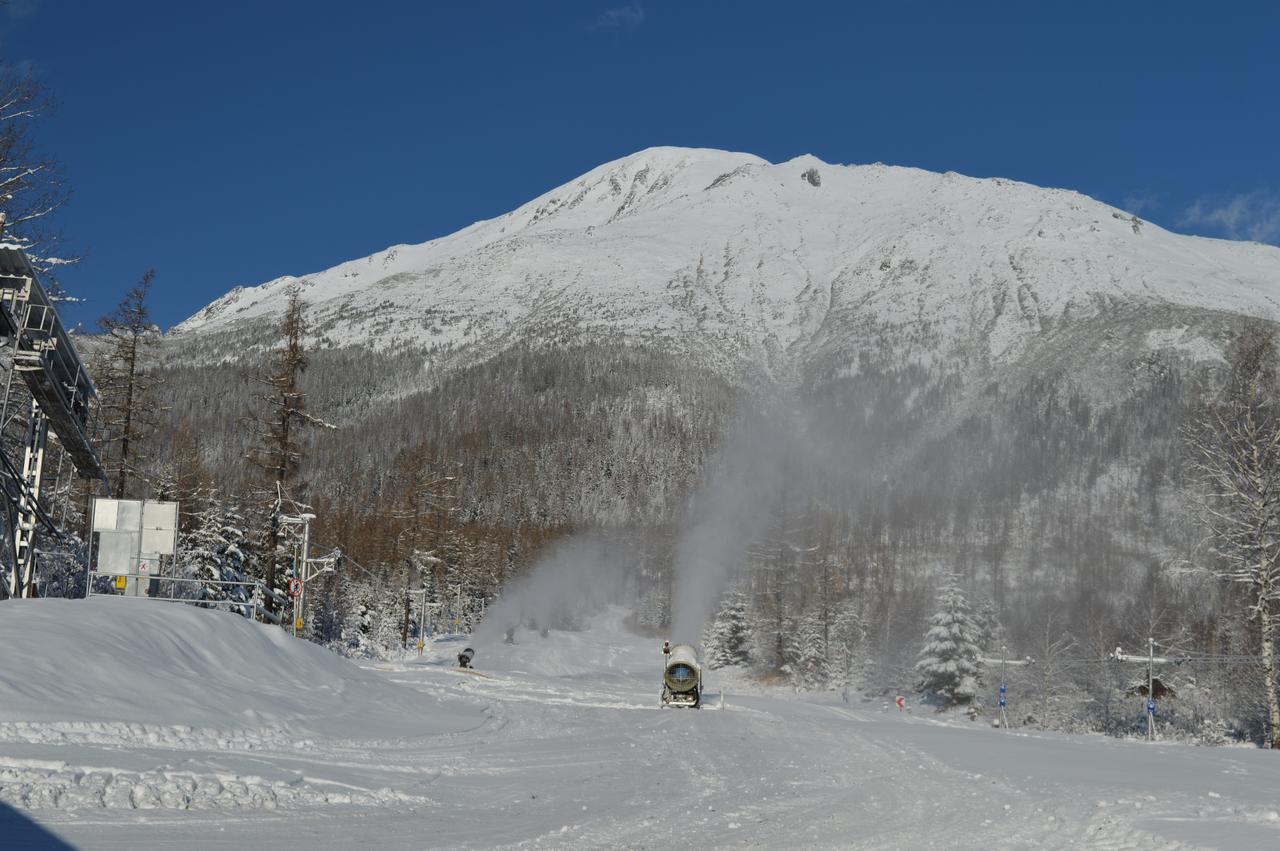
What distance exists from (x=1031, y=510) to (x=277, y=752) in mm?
193666

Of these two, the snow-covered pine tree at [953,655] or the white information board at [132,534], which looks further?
the snow-covered pine tree at [953,655]

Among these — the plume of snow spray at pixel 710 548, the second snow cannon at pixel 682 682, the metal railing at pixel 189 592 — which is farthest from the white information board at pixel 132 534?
the plume of snow spray at pixel 710 548

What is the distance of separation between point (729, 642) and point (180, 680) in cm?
6361

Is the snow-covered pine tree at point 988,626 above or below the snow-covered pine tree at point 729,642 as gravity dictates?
above

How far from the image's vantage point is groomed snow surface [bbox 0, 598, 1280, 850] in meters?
9.70

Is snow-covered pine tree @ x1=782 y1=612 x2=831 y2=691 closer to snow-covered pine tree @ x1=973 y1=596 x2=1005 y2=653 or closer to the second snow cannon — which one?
snow-covered pine tree @ x1=973 y1=596 x2=1005 y2=653

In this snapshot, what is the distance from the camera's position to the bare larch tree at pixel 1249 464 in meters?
24.0

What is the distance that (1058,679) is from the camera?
66.6m

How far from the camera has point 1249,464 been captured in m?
25.1

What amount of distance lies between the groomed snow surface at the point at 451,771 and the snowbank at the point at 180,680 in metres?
0.06

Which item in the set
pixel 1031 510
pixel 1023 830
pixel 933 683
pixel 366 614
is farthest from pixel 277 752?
pixel 1031 510

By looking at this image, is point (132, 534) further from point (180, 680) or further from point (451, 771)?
point (451, 771)

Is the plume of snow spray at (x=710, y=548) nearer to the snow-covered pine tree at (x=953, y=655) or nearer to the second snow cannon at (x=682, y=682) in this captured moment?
the snow-covered pine tree at (x=953, y=655)

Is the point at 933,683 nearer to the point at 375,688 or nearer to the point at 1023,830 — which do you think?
the point at 375,688
